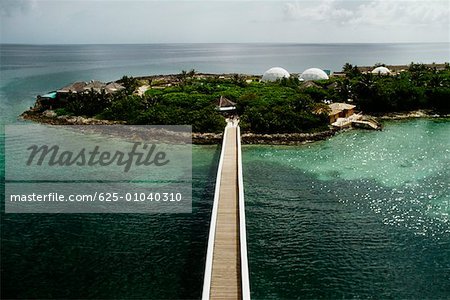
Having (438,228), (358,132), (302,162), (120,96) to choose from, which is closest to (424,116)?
(358,132)

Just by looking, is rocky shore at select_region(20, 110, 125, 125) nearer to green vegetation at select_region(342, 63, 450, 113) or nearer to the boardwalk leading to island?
the boardwalk leading to island

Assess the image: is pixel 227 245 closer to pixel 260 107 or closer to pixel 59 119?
pixel 260 107

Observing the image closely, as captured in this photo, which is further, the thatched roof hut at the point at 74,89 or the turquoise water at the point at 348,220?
the thatched roof hut at the point at 74,89

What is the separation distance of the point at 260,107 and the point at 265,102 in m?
2.67

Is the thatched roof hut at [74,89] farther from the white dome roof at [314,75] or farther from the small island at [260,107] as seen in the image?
the white dome roof at [314,75]

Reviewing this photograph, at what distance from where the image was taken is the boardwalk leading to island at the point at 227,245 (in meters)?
12.4

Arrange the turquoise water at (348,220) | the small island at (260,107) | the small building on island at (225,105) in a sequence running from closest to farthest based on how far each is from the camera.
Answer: the turquoise water at (348,220) → the small island at (260,107) → the small building on island at (225,105)

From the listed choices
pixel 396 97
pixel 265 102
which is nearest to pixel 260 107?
pixel 265 102

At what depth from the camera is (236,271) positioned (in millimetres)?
13398

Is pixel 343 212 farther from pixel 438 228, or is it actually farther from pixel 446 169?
pixel 446 169

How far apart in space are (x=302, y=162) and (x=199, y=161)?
6916 mm

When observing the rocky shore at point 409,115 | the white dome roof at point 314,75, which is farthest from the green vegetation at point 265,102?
the white dome roof at point 314,75

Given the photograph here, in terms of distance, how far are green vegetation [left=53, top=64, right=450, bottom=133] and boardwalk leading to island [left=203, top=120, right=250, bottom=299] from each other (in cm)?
1247

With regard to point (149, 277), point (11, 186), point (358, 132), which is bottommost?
point (149, 277)
